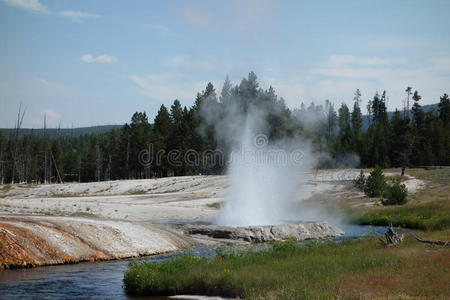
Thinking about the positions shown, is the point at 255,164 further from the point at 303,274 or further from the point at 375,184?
the point at 303,274

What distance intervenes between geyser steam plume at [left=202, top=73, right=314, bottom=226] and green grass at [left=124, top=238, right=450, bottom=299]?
60.0ft

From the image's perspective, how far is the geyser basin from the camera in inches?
1208

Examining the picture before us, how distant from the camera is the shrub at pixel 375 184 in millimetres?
56656

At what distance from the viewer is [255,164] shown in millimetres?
41875

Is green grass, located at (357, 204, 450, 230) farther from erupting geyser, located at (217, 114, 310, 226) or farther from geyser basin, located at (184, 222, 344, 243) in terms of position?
geyser basin, located at (184, 222, 344, 243)

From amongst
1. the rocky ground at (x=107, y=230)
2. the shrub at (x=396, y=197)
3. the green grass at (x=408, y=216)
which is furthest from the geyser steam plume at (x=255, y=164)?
the shrub at (x=396, y=197)

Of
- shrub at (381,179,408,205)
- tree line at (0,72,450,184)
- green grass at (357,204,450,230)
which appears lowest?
green grass at (357,204,450,230)

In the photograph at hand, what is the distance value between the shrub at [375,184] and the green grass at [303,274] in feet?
122

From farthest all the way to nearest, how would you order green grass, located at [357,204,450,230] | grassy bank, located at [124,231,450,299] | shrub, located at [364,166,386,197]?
1. shrub, located at [364,166,386,197]
2. green grass, located at [357,204,450,230]
3. grassy bank, located at [124,231,450,299]

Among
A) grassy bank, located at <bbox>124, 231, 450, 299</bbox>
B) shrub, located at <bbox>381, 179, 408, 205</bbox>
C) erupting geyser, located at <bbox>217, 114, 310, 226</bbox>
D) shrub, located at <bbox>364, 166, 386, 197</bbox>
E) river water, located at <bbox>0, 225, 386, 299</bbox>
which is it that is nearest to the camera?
grassy bank, located at <bbox>124, 231, 450, 299</bbox>

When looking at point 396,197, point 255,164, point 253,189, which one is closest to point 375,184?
point 396,197

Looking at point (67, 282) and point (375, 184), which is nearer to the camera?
point (67, 282)

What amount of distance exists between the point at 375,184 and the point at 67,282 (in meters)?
44.2

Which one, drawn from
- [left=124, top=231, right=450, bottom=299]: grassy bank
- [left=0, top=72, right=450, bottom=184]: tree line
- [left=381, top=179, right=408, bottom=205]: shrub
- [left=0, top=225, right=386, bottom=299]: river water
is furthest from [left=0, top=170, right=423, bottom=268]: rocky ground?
[left=0, top=72, right=450, bottom=184]: tree line
